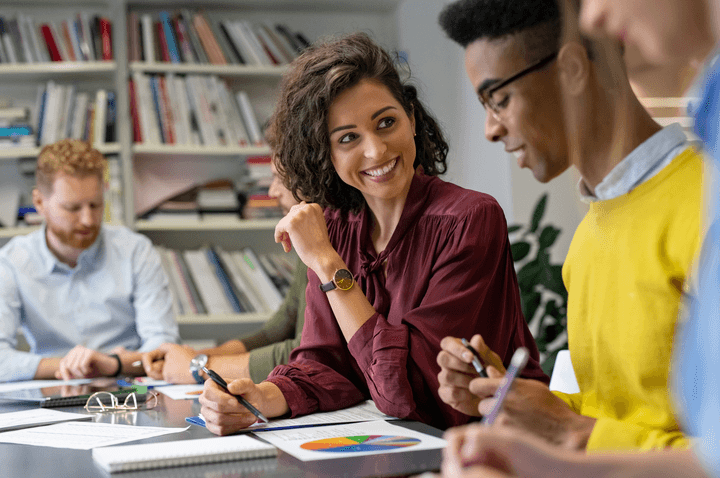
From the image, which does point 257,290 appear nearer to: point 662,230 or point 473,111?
point 473,111

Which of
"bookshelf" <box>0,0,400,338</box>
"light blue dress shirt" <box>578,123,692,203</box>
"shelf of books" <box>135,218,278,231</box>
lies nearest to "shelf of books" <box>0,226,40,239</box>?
"bookshelf" <box>0,0,400,338</box>

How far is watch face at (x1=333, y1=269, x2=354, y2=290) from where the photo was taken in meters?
1.28

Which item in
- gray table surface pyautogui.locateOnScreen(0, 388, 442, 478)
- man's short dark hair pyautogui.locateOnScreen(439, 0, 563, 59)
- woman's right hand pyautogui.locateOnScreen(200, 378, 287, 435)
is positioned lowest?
gray table surface pyautogui.locateOnScreen(0, 388, 442, 478)

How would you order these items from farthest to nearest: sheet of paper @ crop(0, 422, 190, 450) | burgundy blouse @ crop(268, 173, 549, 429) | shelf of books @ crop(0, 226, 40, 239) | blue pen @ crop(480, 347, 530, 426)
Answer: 1. shelf of books @ crop(0, 226, 40, 239)
2. burgundy blouse @ crop(268, 173, 549, 429)
3. sheet of paper @ crop(0, 422, 190, 450)
4. blue pen @ crop(480, 347, 530, 426)

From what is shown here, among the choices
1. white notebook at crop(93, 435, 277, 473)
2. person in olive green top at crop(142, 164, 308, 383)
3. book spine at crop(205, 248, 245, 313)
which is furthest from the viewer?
book spine at crop(205, 248, 245, 313)

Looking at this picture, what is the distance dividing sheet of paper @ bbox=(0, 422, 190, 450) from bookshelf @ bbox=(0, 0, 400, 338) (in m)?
1.91

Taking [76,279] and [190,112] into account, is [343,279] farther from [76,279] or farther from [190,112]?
[190,112]

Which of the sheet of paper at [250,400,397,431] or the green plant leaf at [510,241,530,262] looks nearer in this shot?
the sheet of paper at [250,400,397,431]

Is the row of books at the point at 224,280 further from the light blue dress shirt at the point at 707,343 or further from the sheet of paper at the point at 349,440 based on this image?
the light blue dress shirt at the point at 707,343

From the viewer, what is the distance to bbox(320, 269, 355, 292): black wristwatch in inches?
50.3

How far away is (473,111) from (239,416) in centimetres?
200

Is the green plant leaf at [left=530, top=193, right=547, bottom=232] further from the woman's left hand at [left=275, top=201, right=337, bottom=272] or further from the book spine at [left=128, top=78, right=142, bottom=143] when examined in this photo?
the book spine at [left=128, top=78, right=142, bottom=143]

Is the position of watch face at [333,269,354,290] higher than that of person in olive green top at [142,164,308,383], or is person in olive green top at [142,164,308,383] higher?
watch face at [333,269,354,290]

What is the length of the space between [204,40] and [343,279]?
2258 mm
